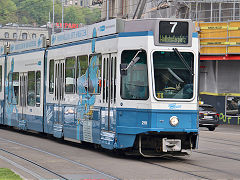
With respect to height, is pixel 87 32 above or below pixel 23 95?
above

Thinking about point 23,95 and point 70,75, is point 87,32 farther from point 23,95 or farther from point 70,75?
point 23,95

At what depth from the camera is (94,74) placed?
16375 millimetres

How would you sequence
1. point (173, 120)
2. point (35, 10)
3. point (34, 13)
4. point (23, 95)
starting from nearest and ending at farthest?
1. point (173, 120)
2. point (23, 95)
3. point (34, 13)
4. point (35, 10)

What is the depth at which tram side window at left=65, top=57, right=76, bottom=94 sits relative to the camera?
709 inches

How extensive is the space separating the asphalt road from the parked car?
14.4 meters

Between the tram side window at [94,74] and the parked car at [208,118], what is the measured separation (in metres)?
17.2

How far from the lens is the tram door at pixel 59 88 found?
18844 mm

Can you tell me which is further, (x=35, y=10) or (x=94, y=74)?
(x=35, y=10)

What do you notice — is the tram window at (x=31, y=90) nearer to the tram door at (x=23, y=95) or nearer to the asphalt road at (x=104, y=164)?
the tram door at (x=23, y=95)

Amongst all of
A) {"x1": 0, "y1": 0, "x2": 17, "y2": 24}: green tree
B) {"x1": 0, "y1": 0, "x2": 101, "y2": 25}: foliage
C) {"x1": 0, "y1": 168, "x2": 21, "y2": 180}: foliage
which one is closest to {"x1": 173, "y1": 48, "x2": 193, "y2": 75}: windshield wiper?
{"x1": 0, "y1": 168, "x2": 21, "y2": 180}: foliage

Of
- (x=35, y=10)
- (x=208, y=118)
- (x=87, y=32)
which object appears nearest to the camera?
(x=87, y=32)

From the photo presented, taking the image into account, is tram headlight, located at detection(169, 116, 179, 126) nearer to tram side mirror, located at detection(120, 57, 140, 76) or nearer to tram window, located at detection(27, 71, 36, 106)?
tram side mirror, located at detection(120, 57, 140, 76)

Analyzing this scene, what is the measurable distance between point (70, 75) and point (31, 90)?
174 inches

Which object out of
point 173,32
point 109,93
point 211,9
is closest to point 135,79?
point 109,93
